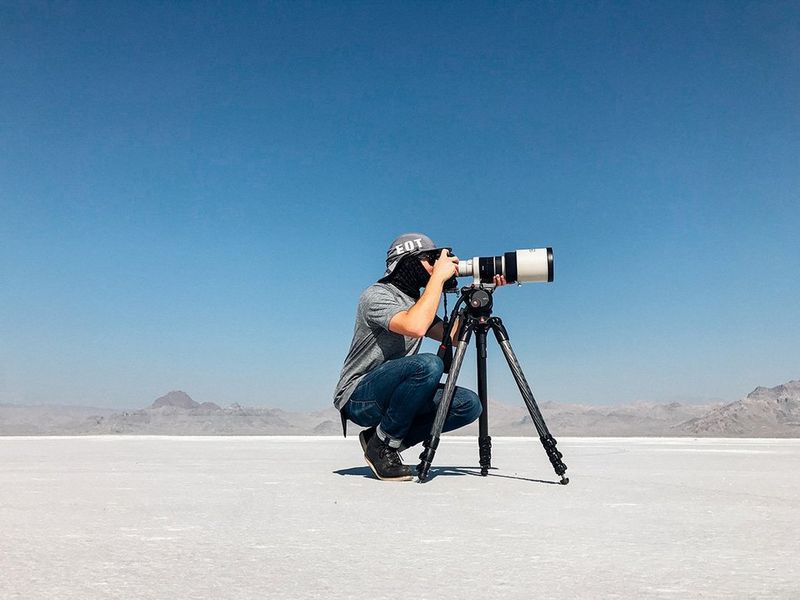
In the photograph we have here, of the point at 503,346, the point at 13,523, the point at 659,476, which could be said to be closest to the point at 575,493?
the point at 503,346

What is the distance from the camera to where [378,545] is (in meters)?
2.35

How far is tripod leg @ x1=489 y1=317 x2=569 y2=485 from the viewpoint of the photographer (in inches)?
164

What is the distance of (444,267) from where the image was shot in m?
4.20

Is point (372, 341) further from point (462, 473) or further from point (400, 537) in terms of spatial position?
point (400, 537)

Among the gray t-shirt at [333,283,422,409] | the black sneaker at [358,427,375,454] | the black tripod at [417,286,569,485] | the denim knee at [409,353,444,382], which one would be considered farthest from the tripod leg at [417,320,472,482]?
the black sneaker at [358,427,375,454]

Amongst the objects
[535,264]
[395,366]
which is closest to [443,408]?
[395,366]

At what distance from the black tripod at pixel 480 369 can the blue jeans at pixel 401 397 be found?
0.39 feet

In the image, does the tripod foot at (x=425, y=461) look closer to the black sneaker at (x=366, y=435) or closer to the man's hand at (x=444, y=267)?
the black sneaker at (x=366, y=435)

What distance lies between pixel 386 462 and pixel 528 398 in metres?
0.92

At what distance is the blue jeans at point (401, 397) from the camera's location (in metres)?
4.24

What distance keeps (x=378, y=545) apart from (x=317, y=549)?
0.65 ft

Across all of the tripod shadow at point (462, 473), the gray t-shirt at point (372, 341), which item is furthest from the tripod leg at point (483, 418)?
the gray t-shirt at point (372, 341)

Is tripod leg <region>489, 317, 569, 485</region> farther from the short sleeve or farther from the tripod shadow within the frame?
the short sleeve

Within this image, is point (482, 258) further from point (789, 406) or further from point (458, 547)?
point (789, 406)
